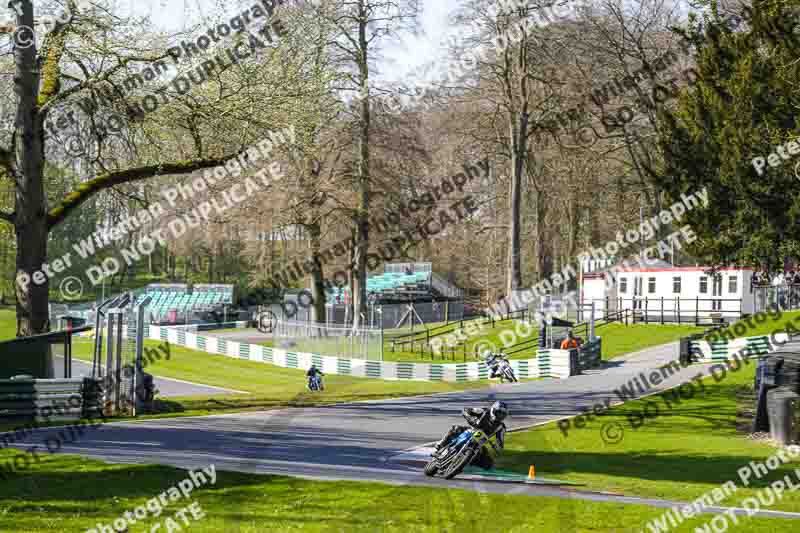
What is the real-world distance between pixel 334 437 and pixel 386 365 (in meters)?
19.2

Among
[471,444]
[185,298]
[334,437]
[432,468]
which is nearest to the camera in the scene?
[471,444]

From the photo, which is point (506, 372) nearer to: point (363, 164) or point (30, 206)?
point (363, 164)

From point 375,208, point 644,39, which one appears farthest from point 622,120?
point 375,208

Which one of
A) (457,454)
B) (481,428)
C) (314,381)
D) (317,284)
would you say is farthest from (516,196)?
(457,454)

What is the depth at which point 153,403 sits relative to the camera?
20.3m

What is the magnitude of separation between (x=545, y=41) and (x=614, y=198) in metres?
16.1

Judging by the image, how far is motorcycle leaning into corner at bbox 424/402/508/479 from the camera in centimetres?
1216

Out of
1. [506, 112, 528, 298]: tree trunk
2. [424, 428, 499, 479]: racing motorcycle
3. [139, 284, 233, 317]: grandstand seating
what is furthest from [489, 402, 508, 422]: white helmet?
[139, 284, 233, 317]: grandstand seating

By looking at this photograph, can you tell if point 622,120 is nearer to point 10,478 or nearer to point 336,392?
point 336,392

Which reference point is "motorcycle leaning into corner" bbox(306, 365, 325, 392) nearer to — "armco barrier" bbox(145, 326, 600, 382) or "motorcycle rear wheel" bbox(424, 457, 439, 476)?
"armco barrier" bbox(145, 326, 600, 382)

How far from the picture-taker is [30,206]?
63.2 feet

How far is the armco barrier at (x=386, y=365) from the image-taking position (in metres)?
31.6

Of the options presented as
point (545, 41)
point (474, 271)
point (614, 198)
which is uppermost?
point (545, 41)

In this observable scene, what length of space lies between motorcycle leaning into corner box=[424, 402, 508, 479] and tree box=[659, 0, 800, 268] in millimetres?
12075
